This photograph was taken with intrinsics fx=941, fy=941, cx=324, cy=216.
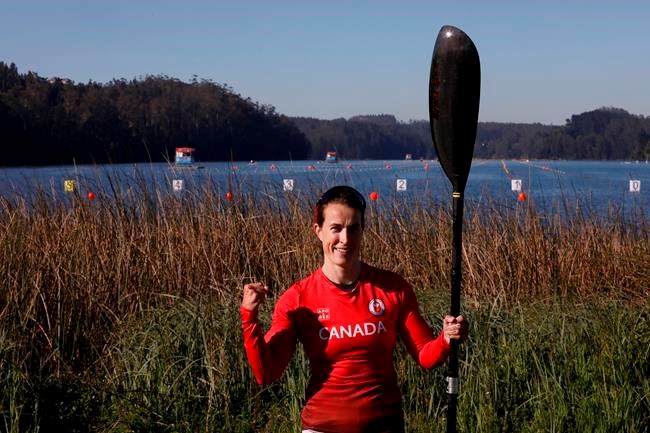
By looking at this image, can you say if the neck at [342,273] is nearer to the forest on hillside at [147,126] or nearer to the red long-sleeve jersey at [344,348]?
the red long-sleeve jersey at [344,348]

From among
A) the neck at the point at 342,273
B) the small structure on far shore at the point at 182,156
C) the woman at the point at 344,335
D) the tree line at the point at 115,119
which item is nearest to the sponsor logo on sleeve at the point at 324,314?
the woman at the point at 344,335

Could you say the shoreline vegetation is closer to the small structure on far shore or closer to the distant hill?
the small structure on far shore

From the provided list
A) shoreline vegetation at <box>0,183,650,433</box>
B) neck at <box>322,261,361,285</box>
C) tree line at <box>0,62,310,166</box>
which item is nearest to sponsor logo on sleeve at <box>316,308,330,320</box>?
neck at <box>322,261,361,285</box>

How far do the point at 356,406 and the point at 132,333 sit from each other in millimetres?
3603

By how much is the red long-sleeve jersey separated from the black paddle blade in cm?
70

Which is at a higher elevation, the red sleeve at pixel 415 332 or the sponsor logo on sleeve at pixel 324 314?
the sponsor logo on sleeve at pixel 324 314

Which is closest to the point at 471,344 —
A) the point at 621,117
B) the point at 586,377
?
the point at 586,377

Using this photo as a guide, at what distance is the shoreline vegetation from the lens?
5.04 metres

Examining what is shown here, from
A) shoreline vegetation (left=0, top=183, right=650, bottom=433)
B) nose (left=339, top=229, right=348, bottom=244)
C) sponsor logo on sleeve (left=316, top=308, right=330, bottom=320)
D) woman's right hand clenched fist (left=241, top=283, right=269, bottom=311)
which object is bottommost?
shoreline vegetation (left=0, top=183, right=650, bottom=433)

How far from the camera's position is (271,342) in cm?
318

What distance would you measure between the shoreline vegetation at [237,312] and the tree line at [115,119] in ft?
84.8

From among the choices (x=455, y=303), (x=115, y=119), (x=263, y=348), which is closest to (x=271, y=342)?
(x=263, y=348)

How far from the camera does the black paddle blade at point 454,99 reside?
11.8ft

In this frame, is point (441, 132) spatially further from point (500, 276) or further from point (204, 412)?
point (500, 276)
